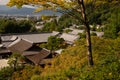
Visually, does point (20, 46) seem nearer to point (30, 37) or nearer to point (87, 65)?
point (30, 37)

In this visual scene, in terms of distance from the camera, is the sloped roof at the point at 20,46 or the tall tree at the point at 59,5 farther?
the sloped roof at the point at 20,46

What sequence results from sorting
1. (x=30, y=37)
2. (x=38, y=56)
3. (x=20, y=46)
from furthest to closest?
(x=30, y=37) → (x=20, y=46) → (x=38, y=56)

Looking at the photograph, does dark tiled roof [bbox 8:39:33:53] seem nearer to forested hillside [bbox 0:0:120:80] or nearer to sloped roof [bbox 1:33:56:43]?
sloped roof [bbox 1:33:56:43]

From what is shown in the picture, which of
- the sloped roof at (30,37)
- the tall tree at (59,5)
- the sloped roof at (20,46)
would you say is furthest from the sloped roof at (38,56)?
the tall tree at (59,5)

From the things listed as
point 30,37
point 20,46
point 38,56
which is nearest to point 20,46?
point 20,46

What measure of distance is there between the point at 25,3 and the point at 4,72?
8.90 m

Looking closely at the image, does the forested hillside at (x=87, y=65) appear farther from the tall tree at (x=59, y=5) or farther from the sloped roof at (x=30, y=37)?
the sloped roof at (x=30, y=37)

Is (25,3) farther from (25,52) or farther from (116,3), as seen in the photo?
(25,52)

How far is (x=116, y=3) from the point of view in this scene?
32.8 feet

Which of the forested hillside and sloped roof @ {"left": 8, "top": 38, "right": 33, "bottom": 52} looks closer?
the forested hillside

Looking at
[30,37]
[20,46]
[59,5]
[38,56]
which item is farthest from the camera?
[30,37]

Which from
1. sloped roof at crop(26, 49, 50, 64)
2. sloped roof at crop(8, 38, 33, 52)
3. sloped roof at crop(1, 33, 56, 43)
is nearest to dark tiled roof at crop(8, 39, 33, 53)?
sloped roof at crop(8, 38, 33, 52)

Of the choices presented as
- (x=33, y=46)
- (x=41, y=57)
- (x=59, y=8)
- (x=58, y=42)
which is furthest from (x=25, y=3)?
(x=33, y=46)

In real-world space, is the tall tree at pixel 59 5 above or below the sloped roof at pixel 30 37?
above
